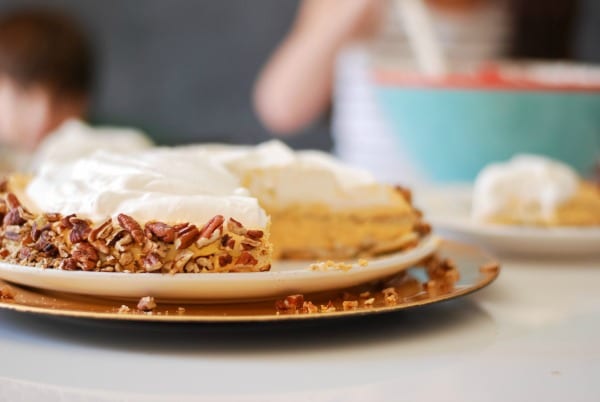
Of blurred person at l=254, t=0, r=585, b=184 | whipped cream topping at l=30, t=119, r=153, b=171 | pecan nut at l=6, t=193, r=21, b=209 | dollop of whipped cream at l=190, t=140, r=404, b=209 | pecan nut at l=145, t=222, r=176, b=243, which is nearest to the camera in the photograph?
pecan nut at l=145, t=222, r=176, b=243

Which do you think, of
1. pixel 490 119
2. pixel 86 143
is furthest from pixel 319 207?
pixel 490 119

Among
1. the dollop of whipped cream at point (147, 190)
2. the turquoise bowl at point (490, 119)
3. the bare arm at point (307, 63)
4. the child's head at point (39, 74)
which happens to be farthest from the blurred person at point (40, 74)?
the dollop of whipped cream at point (147, 190)

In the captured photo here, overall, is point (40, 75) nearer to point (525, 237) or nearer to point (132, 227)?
point (525, 237)

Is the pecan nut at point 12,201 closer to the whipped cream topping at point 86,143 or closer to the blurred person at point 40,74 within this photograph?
the whipped cream topping at point 86,143

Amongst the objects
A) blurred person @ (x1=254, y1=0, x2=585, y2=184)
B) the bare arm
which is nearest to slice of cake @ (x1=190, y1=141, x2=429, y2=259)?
blurred person @ (x1=254, y1=0, x2=585, y2=184)

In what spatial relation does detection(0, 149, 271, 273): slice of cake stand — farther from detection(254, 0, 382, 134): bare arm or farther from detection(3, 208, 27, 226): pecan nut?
detection(254, 0, 382, 134): bare arm

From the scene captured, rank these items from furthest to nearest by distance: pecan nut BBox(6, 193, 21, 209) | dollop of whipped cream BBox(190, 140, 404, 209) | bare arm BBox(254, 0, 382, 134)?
bare arm BBox(254, 0, 382, 134) < dollop of whipped cream BBox(190, 140, 404, 209) < pecan nut BBox(6, 193, 21, 209)

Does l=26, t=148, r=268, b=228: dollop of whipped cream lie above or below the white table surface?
above

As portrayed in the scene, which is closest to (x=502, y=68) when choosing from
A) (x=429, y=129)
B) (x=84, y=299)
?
(x=429, y=129)
